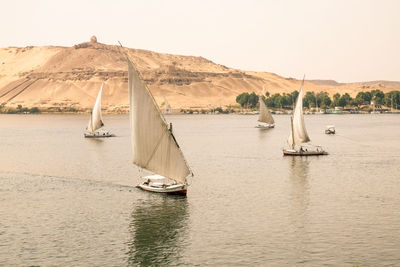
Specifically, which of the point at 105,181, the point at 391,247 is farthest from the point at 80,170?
the point at 391,247

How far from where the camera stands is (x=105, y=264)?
3503 cm

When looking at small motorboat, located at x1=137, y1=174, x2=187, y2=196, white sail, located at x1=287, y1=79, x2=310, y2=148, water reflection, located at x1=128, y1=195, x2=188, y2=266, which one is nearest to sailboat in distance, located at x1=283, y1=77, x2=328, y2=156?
white sail, located at x1=287, y1=79, x2=310, y2=148

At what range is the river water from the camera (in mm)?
36688

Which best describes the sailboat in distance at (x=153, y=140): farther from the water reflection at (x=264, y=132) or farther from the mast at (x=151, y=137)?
the water reflection at (x=264, y=132)

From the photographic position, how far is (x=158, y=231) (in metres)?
42.1

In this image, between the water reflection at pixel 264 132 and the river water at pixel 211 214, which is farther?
the water reflection at pixel 264 132

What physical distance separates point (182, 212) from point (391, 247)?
17974mm

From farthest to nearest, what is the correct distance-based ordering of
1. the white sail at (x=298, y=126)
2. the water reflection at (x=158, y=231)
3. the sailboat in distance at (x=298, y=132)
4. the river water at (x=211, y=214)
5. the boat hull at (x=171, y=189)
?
the sailboat in distance at (x=298, y=132), the white sail at (x=298, y=126), the boat hull at (x=171, y=189), the river water at (x=211, y=214), the water reflection at (x=158, y=231)

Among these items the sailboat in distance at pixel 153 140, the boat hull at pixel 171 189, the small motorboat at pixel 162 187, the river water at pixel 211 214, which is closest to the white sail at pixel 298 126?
the river water at pixel 211 214

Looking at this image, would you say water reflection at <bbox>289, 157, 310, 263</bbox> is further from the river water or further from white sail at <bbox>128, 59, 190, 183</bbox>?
white sail at <bbox>128, 59, 190, 183</bbox>

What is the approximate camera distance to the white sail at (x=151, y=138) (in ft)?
159

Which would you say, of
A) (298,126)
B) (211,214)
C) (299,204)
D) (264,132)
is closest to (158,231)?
(211,214)

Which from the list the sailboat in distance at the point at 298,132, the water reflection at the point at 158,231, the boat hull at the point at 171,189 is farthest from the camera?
the sailboat in distance at the point at 298,132

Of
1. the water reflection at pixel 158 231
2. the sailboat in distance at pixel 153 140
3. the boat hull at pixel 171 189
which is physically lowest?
the water reflection at pixel 158 231
